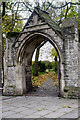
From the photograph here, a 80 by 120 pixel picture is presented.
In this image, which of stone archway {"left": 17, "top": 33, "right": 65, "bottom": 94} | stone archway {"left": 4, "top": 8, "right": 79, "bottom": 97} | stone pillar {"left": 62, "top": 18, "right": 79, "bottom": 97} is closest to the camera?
stone pillar {"left": 62, "top": 18, "right": 79, "bottom": 97}

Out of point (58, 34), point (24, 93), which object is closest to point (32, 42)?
point (58, 34)

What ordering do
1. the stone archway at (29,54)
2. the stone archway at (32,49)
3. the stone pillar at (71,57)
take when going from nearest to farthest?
the stone pillar at (71,57), the stone archway at (32,49), the stone archway at (29,54)

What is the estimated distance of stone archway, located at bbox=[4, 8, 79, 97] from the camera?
848cm

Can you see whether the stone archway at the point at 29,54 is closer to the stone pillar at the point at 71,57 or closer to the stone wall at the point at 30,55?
the stone wall at the point at 30,55

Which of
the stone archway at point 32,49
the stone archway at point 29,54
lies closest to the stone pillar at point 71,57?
the stone archway at point 32,49

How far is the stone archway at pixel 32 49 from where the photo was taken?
8484mm

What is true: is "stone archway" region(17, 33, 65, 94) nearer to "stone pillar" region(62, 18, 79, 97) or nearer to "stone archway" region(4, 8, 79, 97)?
"stone archway" region(4, 8, 79, 97)

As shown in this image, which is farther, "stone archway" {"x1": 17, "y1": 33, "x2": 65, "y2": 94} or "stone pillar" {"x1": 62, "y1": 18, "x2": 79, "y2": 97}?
"stone archway" {"x1": 17, "y1": 33, "x2": 65, "y2": 94}

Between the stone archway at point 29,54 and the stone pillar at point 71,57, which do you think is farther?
the stone archway at point 29,54

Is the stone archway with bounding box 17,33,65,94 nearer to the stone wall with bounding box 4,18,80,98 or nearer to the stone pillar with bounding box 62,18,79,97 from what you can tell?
the stone wall with bounding box 4,18,80,98

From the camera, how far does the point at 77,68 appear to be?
840 cm

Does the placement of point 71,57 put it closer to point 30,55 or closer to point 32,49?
point 32,49

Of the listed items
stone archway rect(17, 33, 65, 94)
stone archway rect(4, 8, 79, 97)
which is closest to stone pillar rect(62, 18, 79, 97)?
stone archway rect(4, 8, 79, 97)

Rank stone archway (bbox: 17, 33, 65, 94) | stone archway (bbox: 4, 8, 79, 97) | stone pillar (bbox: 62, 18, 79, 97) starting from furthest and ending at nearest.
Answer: stone archway (bbox: 17, 33, 65, 94), stone archway (bbox: 4, 8, 79, 97), stone pillar (bbox: 62, 18, 79, 97)
